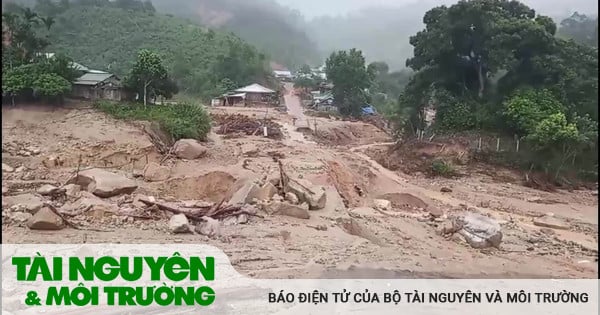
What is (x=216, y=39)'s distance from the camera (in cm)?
4397

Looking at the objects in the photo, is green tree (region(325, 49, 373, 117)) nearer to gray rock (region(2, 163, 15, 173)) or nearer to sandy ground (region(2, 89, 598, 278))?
sandy ground (region(2, 89, 598, 278))

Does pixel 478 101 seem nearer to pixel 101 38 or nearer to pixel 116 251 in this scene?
pixel 116 251

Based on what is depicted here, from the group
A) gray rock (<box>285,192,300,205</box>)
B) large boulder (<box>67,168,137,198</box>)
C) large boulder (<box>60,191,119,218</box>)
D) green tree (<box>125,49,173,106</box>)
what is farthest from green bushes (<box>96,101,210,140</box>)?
large boulder (<box>60,191,119,218</box>)

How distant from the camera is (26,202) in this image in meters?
9.55

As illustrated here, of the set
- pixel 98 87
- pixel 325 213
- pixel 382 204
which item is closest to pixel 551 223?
pixel 382 204

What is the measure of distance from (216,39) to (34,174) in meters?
32.5

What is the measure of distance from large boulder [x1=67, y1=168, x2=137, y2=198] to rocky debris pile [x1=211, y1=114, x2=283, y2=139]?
12160 millimetres

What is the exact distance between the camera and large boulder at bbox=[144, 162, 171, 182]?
13.0m

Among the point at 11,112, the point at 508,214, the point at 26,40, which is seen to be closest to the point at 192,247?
the point at 508,214

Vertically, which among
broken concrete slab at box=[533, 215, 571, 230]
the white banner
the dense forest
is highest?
the dense forest

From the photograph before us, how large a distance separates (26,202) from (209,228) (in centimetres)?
325

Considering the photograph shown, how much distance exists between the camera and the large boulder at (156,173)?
13023 millimetres

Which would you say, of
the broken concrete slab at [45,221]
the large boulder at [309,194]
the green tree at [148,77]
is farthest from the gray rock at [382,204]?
the green tree at [148,77]

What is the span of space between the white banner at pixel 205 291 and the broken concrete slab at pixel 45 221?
57 centimetres
